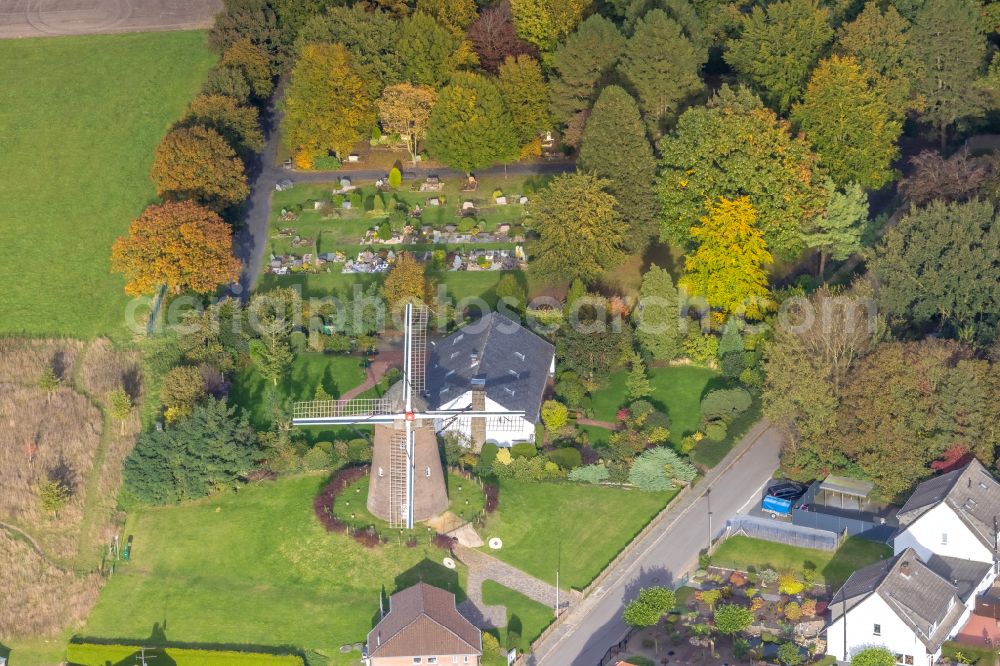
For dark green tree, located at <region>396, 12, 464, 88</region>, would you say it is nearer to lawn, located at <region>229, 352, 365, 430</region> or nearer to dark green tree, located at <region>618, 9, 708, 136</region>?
dark green tree, located at <region>618, 9, 708, 136</region>

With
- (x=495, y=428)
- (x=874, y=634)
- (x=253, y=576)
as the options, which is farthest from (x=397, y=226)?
(x=874, y=634)

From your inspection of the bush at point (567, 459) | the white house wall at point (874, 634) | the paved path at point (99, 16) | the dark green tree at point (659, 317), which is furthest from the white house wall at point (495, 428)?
the paved path at point (99, 16)

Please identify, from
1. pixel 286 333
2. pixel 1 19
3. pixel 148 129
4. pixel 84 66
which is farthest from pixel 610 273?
pixel 1 19

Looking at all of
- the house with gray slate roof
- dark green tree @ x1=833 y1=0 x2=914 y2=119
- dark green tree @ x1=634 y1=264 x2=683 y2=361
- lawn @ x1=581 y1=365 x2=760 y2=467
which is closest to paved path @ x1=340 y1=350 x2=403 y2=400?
the house with gray slate roof

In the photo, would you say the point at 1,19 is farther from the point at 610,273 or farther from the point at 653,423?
the point at 653,423

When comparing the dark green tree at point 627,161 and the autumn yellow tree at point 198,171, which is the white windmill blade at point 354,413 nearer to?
the dark green tree at point 627,161

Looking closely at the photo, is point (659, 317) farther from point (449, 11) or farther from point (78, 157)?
point (78, 157)
